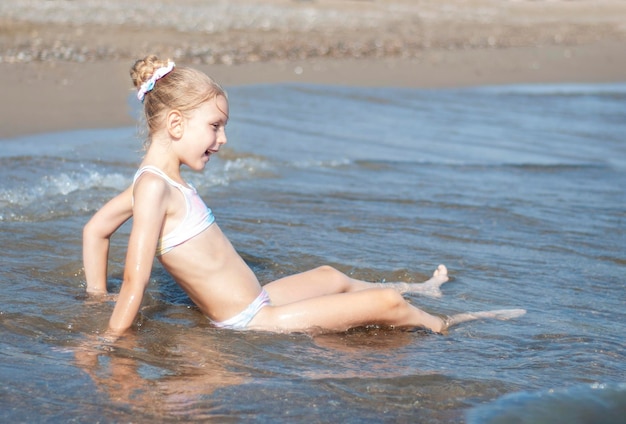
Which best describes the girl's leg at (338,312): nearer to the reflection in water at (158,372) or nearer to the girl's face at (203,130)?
the reflection in water at (158,372)

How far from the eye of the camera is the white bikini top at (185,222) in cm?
394

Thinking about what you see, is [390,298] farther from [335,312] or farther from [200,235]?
[200,235]

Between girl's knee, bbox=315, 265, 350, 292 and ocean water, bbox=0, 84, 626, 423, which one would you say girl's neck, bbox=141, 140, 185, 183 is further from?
girl's knee, bbox=315, 265, 350, 292

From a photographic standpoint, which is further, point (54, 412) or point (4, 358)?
point (4, 358)

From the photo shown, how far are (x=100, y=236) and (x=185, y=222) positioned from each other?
621 mm

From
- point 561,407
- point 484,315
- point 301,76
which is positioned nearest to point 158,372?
point 561,407

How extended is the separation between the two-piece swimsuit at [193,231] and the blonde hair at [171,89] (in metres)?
0.27

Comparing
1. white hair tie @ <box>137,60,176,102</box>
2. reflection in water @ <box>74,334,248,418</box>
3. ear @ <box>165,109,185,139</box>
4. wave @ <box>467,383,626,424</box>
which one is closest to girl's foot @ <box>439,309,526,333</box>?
wave @ <box>467,383,626,424</box>

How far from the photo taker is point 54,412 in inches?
124

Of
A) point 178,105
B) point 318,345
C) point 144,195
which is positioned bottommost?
point 318,345

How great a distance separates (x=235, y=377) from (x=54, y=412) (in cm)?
70

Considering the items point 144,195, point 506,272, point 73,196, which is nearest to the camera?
point 144,195

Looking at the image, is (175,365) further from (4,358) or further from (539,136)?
(539,136)

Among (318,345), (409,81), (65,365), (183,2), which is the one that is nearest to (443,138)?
(409,81)
